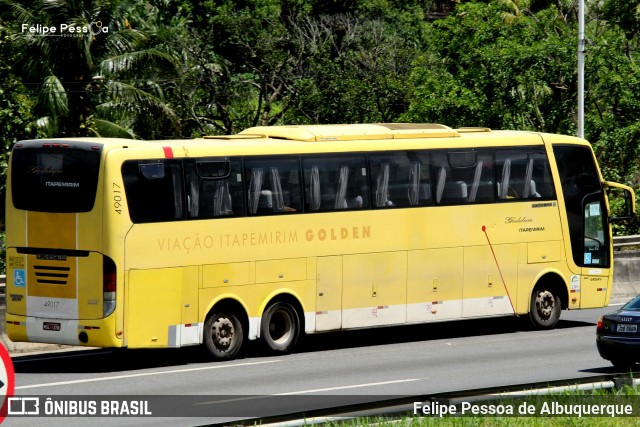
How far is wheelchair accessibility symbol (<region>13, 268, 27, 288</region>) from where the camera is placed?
19.2m

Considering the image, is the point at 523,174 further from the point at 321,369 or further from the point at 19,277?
the point at 19,277

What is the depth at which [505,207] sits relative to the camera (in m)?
23.4

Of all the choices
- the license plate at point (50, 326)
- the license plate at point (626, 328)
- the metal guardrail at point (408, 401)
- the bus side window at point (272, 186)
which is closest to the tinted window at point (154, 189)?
the bus side window at point (272, 186)

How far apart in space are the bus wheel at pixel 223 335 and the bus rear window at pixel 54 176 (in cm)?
288

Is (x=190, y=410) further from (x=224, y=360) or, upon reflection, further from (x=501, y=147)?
(x=501, y=147)

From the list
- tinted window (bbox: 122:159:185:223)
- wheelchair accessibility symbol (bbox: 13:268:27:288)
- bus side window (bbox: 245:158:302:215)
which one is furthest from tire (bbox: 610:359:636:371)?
wheelchair accessibility symbol (bbox: 13:268:27:288)

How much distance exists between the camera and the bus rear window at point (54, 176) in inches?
733

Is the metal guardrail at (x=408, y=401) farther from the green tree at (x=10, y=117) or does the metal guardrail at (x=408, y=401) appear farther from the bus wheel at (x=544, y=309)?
the green tree at (x=10, y=117)

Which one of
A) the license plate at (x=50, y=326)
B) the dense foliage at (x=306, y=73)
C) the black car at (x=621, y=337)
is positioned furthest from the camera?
the dense foliage at (x=306, y=73)

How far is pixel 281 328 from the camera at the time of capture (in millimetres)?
21078

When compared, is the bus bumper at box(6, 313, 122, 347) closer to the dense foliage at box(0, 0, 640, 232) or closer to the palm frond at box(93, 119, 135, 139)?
the dense foliage at box(0, 0, 640, 232)

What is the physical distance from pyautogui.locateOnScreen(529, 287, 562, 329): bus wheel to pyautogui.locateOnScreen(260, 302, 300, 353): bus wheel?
558 cm

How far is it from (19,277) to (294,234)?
179 inches

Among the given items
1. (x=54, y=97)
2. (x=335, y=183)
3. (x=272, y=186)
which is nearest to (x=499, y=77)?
(x=54, y=97)
